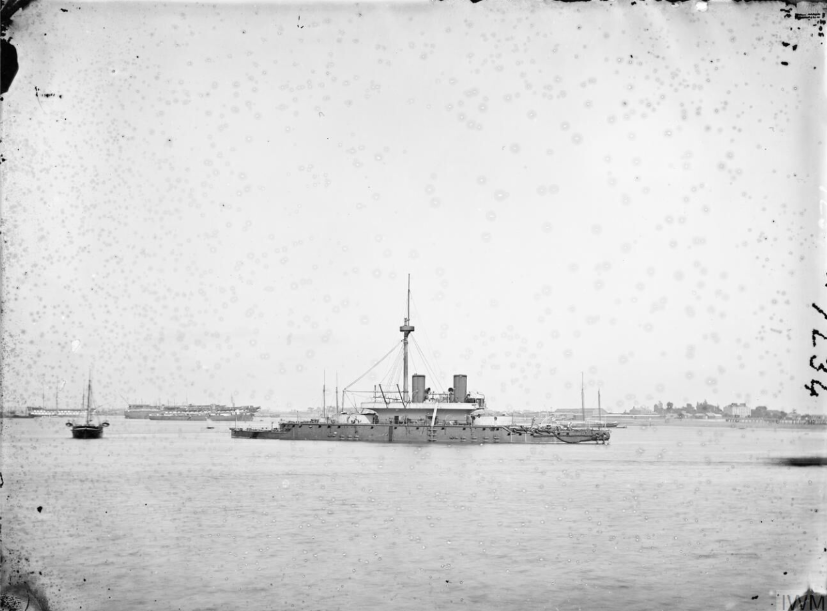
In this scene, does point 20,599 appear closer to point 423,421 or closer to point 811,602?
point 811,602

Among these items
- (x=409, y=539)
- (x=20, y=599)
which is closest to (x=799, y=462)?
(x=409, y=539)

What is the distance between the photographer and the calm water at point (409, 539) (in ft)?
46.2

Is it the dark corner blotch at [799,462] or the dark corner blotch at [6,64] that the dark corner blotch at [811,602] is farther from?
the dark corner blotch at [799,462]

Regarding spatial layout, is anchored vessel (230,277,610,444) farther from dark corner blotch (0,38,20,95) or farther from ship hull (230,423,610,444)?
dark corner blotch (0,38,20,95)

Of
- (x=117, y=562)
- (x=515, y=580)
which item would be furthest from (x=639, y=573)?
(x=117, y=562)

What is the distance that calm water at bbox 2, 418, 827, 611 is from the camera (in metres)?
14.1

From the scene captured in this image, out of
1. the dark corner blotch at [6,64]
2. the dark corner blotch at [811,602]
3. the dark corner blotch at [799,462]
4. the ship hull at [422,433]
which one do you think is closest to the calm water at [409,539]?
the dark corner blotch at [811,602]

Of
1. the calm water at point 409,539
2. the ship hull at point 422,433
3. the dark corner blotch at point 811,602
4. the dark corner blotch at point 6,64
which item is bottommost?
the calm water at point 409,539

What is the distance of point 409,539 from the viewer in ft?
64.2

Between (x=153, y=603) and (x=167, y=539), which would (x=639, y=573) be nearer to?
(x=153, y=603)

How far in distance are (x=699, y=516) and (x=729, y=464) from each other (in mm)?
29953

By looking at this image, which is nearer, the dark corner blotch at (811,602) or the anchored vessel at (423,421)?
the dark corner blotch at (811,602)

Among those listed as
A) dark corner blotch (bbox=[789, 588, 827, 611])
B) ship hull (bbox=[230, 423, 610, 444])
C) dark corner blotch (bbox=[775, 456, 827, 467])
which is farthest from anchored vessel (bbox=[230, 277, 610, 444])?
dark corner blotch (bbox=[789, 588, 827, 611])

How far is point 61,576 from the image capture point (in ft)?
49.8
